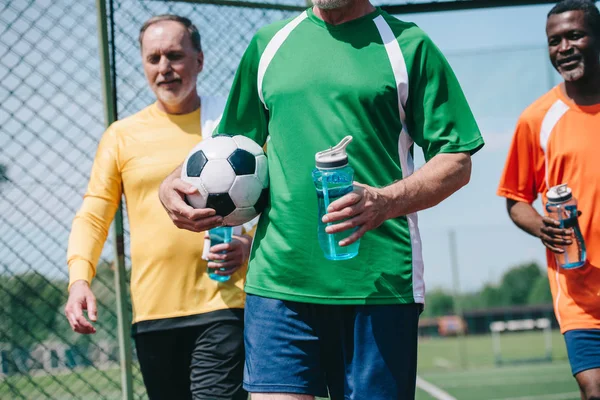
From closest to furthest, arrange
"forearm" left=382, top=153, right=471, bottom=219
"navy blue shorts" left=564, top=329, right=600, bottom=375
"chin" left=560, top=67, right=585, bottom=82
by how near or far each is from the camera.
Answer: "forearm" left=382, top=153, right=471, bottom=219 < "navy blue shorts" left=564, top=329, right=600, bottom=375 < "chin" left=560, top=67, right=585, bottom=82

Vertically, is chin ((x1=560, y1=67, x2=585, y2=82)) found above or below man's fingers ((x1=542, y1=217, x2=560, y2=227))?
above

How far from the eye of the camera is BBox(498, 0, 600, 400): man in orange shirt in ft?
13.1

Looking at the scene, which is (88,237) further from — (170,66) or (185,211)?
(185,211)

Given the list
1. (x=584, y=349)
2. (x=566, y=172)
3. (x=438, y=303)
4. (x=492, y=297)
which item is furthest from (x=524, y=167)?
(x=438, y=303)

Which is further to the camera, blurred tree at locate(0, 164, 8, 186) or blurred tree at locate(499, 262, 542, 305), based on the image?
blurred tree at locate(499, 262, 542, 305)

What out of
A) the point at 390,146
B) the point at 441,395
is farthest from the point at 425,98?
the point at 441,395

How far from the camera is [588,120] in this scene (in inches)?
165

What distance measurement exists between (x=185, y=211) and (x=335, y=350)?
70 cm

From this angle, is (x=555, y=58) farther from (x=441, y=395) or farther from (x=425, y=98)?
(x=441, y=395)

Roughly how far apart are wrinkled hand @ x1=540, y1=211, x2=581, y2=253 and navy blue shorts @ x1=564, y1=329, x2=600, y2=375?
0.42 m

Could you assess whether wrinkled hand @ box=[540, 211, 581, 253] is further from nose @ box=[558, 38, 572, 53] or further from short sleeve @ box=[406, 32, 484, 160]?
short sleeve @ box=[406, 32, 484, 160]

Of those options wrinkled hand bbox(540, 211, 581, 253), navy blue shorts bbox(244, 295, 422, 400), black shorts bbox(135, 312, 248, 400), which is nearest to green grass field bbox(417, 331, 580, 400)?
wrinkled hand bbox(540, 211, 581, 253)

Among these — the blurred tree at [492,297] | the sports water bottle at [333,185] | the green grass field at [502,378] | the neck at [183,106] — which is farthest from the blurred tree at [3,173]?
the blurred tree at [492,297]

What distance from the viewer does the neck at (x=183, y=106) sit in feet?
13.4
